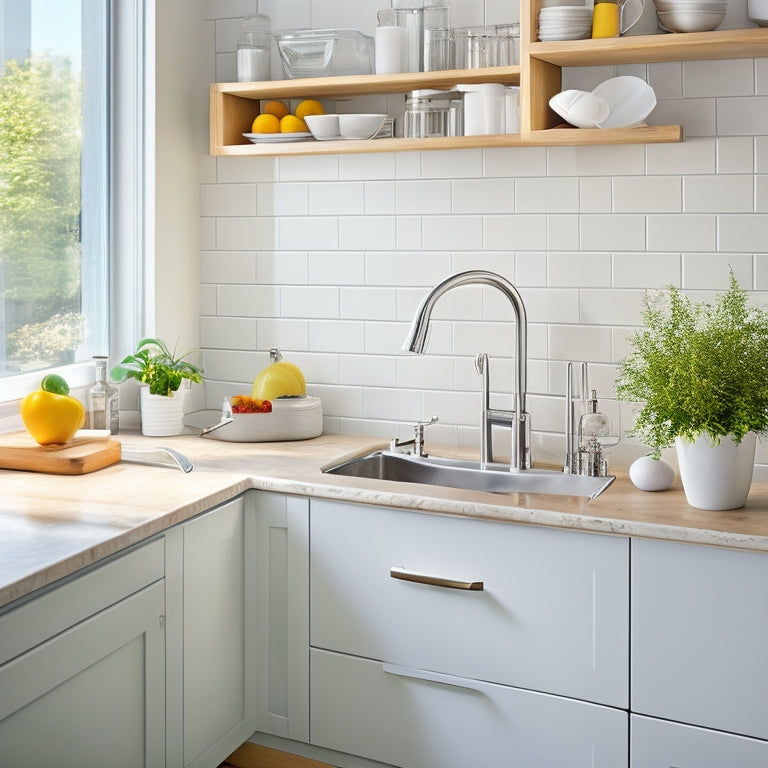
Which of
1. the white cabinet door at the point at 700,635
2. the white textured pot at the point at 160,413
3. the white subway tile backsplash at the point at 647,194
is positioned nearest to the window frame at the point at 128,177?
the white textured pot at the point at 160,413

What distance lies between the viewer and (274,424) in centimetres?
280

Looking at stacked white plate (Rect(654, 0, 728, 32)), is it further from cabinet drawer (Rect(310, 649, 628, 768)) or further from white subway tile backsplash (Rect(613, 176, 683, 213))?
cabinet drawer (Rect(310, 649, 628, 768))

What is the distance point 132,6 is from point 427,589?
1.86 metres

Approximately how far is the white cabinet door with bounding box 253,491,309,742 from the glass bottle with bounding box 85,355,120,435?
2.19ft

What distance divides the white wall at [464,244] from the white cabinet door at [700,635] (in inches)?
28.4

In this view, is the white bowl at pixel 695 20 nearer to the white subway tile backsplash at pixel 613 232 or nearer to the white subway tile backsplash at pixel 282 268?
the white subway tile backsplash at pixel 613 232

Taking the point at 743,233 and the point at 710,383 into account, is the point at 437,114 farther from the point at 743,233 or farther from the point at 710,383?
the point at 710,383

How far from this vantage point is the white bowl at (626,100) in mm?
2406

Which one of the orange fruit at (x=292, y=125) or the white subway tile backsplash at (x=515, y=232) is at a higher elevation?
the orange fruit at (x=292, y=125)

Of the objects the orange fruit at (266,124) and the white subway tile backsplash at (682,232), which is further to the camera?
the orange fruit at (266,124)

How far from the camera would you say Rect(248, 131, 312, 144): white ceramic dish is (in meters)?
2.74

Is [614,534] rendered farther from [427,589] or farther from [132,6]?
[132,6]

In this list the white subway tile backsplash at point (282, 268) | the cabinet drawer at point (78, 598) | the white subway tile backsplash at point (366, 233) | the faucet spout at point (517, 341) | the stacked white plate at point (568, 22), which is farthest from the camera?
the white subway tile backsplash at point (282, 268)

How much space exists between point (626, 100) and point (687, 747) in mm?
1491
